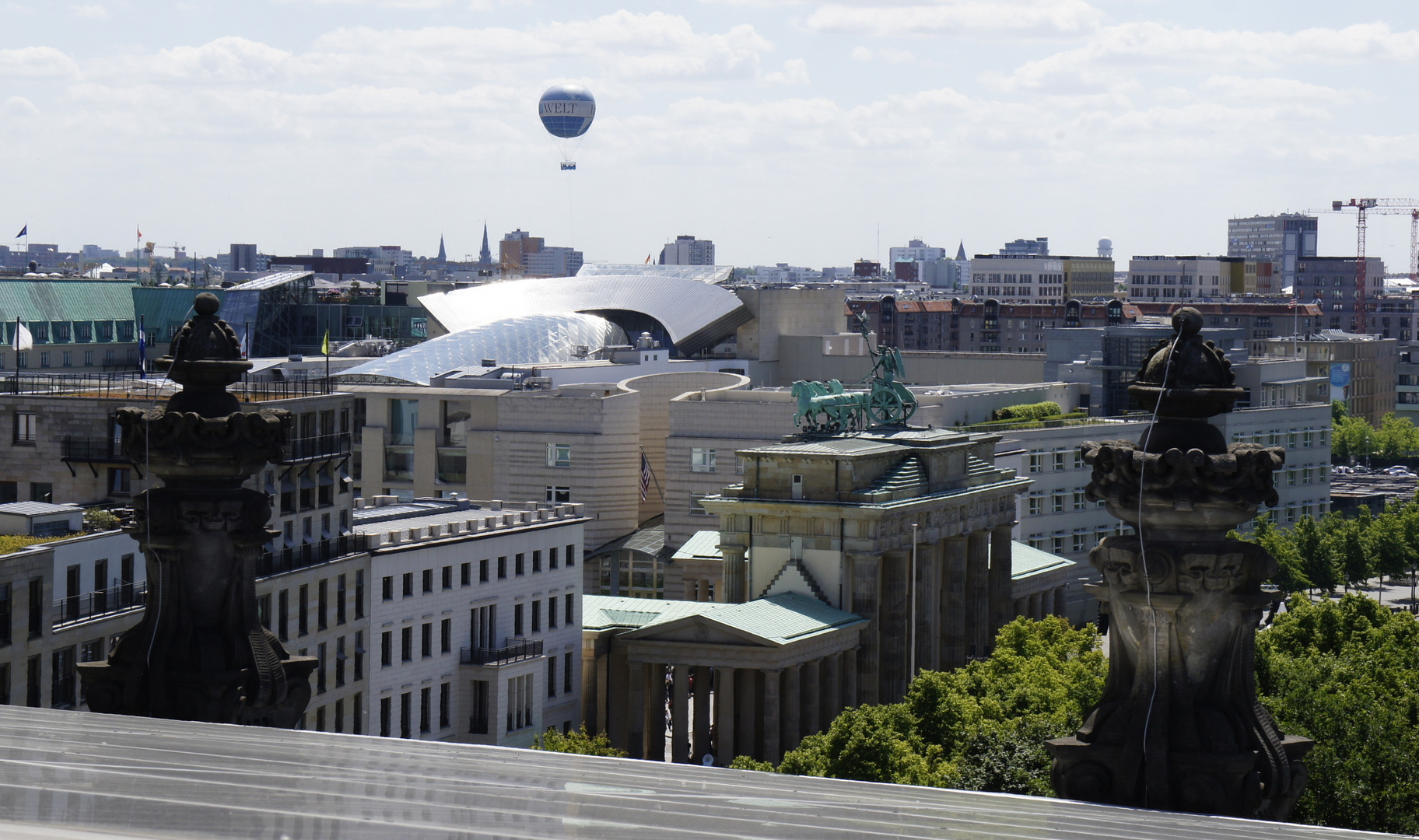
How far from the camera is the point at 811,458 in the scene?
91.4 m

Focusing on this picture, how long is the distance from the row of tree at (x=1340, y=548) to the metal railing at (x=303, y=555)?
64908 millimetres

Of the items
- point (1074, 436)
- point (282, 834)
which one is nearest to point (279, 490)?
point (282, 834)

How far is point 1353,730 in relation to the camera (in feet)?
169

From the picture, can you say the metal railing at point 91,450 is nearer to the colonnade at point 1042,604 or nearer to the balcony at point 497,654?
the balcony at point 497,654

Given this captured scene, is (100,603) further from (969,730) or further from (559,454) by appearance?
(559,454)

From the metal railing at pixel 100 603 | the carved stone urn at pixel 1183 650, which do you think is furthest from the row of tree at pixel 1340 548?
the carved stone urn at pixel 1183 650

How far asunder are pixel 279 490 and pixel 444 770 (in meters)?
53.0

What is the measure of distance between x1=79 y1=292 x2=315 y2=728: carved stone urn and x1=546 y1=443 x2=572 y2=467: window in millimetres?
94974

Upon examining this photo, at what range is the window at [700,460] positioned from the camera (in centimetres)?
11631

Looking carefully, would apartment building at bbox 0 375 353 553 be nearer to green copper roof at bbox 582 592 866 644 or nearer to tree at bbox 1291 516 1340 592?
green copper roof at bbox 582 592 866 644

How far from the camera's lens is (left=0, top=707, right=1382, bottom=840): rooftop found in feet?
54.4

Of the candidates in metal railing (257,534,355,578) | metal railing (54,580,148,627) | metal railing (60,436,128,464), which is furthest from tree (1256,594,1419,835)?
metal railing (60,436,128,464)

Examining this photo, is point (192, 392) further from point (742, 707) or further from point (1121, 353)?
point (1121, 353)

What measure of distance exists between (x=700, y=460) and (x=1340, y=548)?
45.1 m
